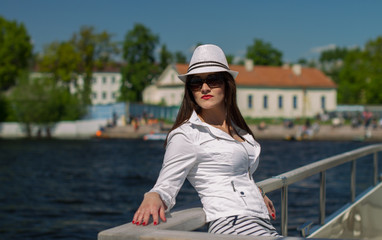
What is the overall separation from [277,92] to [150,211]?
7073 centimetres

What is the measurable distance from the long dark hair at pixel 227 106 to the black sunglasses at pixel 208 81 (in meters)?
0.04

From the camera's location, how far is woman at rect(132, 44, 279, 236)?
2443 millimetres

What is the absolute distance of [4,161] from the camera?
116 ft

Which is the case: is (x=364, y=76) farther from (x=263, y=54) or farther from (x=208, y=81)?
(x=208, y=81)

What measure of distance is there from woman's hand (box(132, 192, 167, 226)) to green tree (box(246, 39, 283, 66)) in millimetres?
80813

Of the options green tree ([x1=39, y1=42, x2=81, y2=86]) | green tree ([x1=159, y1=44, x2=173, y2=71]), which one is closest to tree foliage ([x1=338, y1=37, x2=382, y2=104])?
green tree ([x1=159, y1=44, x2=173, y2=71])

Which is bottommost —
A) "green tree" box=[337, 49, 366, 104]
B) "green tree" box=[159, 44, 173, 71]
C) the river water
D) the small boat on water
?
the small boat on water

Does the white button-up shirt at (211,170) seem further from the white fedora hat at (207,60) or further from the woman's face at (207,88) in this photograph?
the white fedora hat at (207,60)

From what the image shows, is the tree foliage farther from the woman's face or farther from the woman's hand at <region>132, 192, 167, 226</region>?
the woman's hand at <region>132, 192, 167, 226</region>

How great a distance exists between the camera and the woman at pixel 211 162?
8.02ft

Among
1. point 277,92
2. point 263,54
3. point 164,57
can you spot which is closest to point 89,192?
point 277,92

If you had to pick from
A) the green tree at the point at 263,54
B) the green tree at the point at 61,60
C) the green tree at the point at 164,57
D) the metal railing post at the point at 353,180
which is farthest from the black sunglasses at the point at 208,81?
the green tree at the point at 263,54

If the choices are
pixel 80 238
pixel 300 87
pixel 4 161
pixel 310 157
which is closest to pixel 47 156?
pixel 4 161

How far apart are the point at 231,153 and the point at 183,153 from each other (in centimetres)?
25
